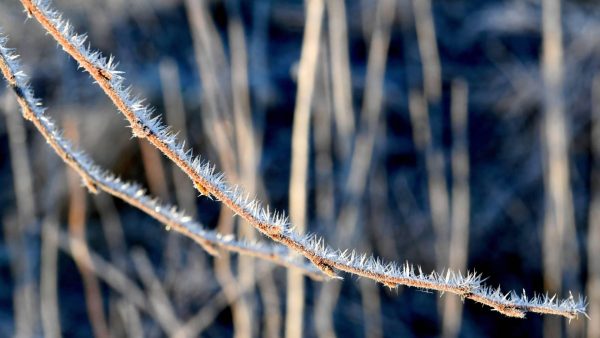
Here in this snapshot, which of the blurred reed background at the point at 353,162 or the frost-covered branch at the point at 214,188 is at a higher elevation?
the blurred reed background at the point at 353,162

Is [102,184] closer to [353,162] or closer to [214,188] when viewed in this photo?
[214,188]

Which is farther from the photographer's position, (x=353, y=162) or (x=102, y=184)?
(x=353, y=162)

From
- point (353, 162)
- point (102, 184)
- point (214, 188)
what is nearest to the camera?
point (214, 188)

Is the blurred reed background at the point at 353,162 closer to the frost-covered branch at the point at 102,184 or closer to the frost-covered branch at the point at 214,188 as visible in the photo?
the frost-covered branch at the point at 102,184

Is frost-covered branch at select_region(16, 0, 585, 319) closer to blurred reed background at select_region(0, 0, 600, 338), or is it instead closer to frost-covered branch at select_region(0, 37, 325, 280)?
frost-covered branch at select_region(0, 37, 325, 280)

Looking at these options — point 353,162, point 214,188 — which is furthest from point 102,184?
point 353,162

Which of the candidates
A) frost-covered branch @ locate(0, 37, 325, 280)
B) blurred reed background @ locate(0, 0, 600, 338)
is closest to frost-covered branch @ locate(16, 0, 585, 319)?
frost-covered branch @ locate(0, 37, 325, 280)

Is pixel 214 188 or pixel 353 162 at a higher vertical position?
pixel 353 162

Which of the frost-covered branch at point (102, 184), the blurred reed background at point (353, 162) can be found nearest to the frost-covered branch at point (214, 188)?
the frost-covered branch at point (102, 184)

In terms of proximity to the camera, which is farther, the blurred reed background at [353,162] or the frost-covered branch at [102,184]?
the blurred reed background at [353,162]
